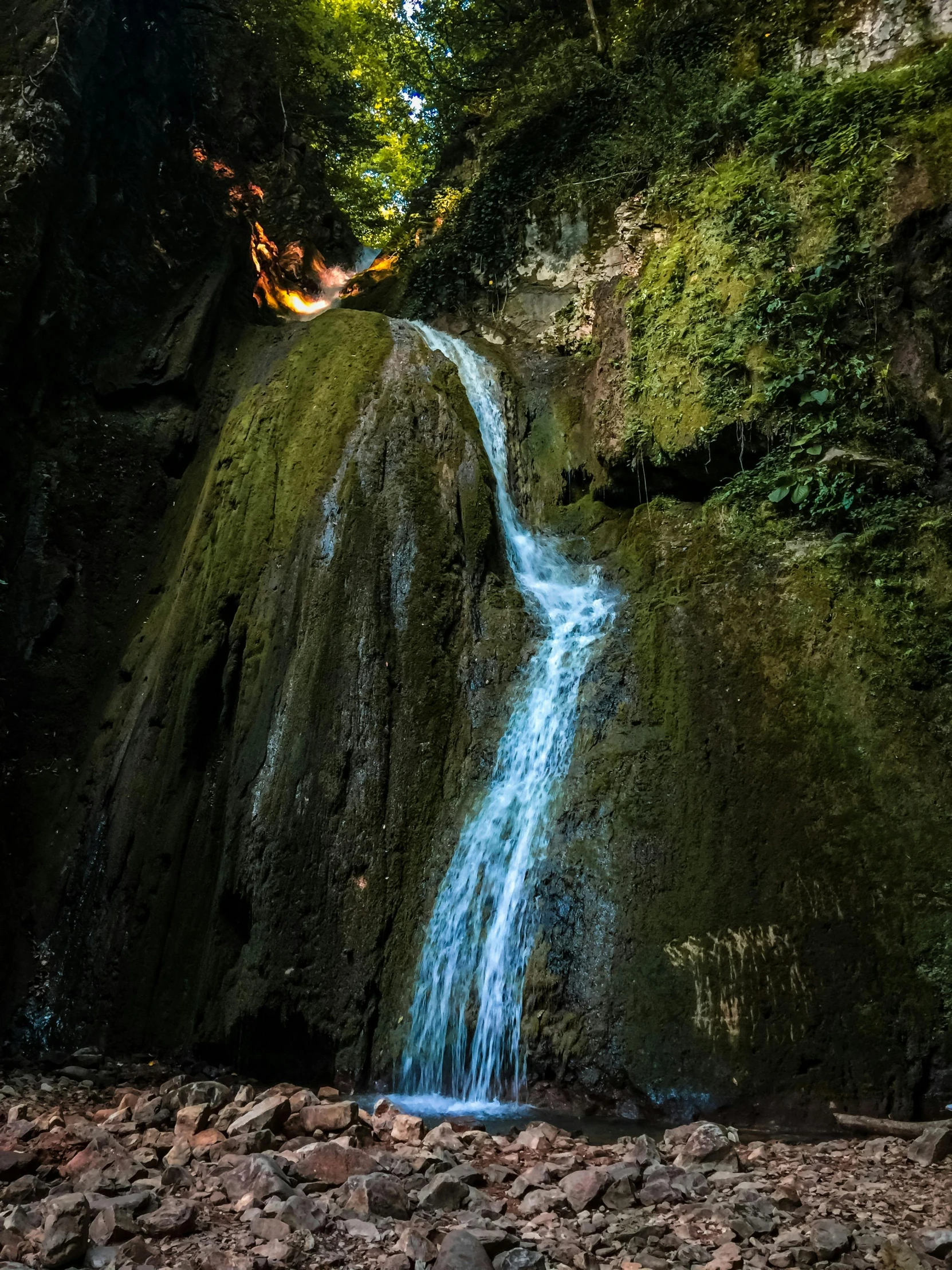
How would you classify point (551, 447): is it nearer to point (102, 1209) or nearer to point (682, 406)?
point (682, 406)

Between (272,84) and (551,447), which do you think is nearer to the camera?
(551,447)

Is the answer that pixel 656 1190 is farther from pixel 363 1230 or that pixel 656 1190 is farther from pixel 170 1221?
pixel 170 1221

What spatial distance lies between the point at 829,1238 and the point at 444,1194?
4.05ft

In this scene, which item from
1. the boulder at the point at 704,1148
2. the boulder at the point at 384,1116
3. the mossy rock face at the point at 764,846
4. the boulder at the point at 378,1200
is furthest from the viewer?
the mossy rock face at the point at 764,846

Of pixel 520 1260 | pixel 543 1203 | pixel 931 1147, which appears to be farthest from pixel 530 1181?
pixel 931 1147

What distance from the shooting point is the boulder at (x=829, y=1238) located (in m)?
2.37

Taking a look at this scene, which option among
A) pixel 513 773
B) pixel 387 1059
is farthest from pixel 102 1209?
pixel 513 773

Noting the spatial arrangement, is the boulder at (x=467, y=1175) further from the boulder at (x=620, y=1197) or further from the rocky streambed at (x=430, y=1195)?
the boulder at (x=620, y=1197)

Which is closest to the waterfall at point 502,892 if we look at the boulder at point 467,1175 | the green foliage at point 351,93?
the boulder at point 467,1175

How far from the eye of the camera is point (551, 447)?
9.24 m

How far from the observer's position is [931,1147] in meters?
3.37

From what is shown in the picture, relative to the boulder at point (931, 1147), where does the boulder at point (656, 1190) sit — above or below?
below

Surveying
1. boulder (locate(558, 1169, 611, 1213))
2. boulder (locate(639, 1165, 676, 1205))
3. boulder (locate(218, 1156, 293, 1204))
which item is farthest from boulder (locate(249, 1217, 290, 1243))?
boulder (locate(639, 1165, 676, 1205))

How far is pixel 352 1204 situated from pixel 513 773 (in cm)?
365
